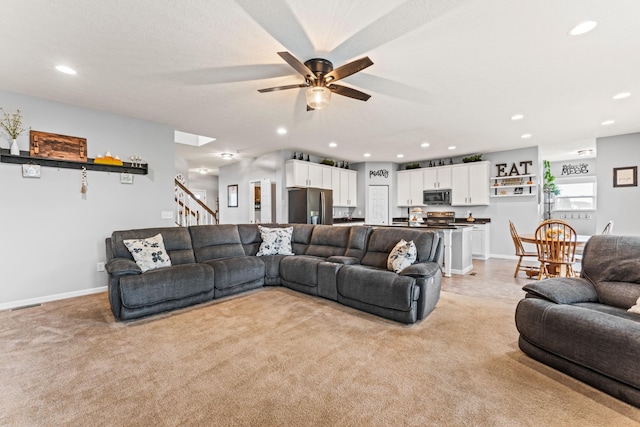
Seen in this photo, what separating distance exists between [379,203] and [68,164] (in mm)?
6997

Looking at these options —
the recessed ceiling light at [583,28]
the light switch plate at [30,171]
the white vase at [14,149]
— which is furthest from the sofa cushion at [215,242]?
the recessed ceiling light at [583,28]

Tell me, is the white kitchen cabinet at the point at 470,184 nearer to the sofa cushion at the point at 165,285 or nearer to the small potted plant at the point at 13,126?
the sofa cushion at the point at 165,285

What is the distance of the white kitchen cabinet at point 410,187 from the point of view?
7977mm

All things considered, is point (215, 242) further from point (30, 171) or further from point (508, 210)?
point (508, 210)

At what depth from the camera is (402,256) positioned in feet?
10.3

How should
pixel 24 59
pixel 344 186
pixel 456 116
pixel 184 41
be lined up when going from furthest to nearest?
1. pixel 344 186
2. pixel 456 116
3. pixel 24 59
4. pixel 184 41

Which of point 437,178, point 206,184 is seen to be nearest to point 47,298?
point 206,184

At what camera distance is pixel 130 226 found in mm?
4375

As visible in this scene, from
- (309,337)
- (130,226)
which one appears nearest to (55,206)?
(130,226)

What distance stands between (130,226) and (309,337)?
357 cm

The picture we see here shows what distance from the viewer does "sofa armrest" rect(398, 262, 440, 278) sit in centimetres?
279

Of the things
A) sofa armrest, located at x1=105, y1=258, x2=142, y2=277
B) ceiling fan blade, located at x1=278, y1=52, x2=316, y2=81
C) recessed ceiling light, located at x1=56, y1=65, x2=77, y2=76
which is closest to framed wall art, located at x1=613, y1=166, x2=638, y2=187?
ceiling fan blade, located at x1=278, y1=52, x2=316, y2=81

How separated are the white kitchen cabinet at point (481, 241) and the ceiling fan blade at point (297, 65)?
19.1 ft

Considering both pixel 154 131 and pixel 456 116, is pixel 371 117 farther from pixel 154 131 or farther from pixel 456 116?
pixel 154 131
